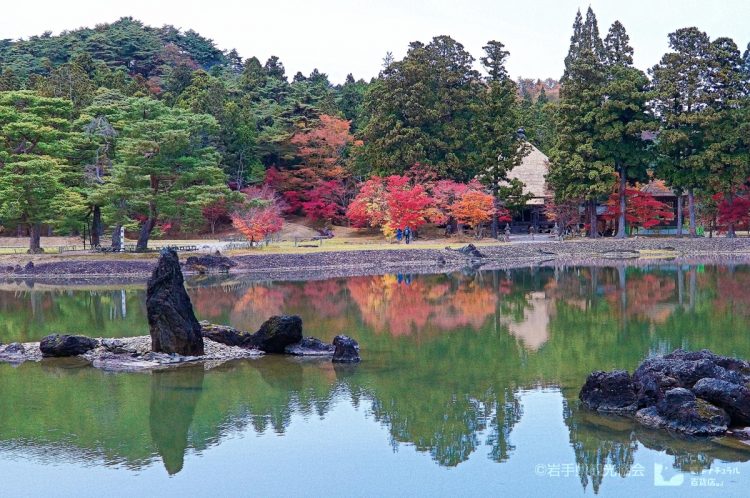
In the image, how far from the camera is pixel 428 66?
4275 centimetres

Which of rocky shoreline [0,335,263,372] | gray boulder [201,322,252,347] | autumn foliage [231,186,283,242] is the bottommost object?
rocky shoreline [0,335,263,372]

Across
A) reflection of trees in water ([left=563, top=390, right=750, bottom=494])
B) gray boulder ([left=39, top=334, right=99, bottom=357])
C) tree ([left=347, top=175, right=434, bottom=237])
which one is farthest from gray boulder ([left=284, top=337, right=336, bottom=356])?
tree ([left=347, top=175, right=434, bottom=237])

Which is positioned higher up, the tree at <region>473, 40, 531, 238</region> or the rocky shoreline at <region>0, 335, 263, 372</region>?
the tree at <region>473, 40, 531, 238</region>

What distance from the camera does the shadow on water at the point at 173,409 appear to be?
32.0 feet

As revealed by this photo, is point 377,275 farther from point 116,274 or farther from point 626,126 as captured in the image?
point 626,126

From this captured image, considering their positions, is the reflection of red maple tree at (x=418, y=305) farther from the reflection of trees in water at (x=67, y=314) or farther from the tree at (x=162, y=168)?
the tree at (x=162, y=168)

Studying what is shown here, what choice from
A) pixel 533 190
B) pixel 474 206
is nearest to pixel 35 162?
pixel 474 206

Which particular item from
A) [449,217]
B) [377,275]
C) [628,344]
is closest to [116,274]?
[377,275]

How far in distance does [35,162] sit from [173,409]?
79.8 ft

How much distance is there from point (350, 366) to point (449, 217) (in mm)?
28986

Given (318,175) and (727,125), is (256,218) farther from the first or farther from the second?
(727,125)

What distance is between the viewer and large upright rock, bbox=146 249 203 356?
14859 mm

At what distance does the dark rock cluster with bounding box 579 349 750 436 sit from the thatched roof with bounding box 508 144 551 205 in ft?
111

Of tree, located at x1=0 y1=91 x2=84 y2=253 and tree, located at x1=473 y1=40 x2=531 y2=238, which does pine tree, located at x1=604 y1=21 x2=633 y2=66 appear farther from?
tree, located at x1=0 y1=91 x2=84 y2=253
